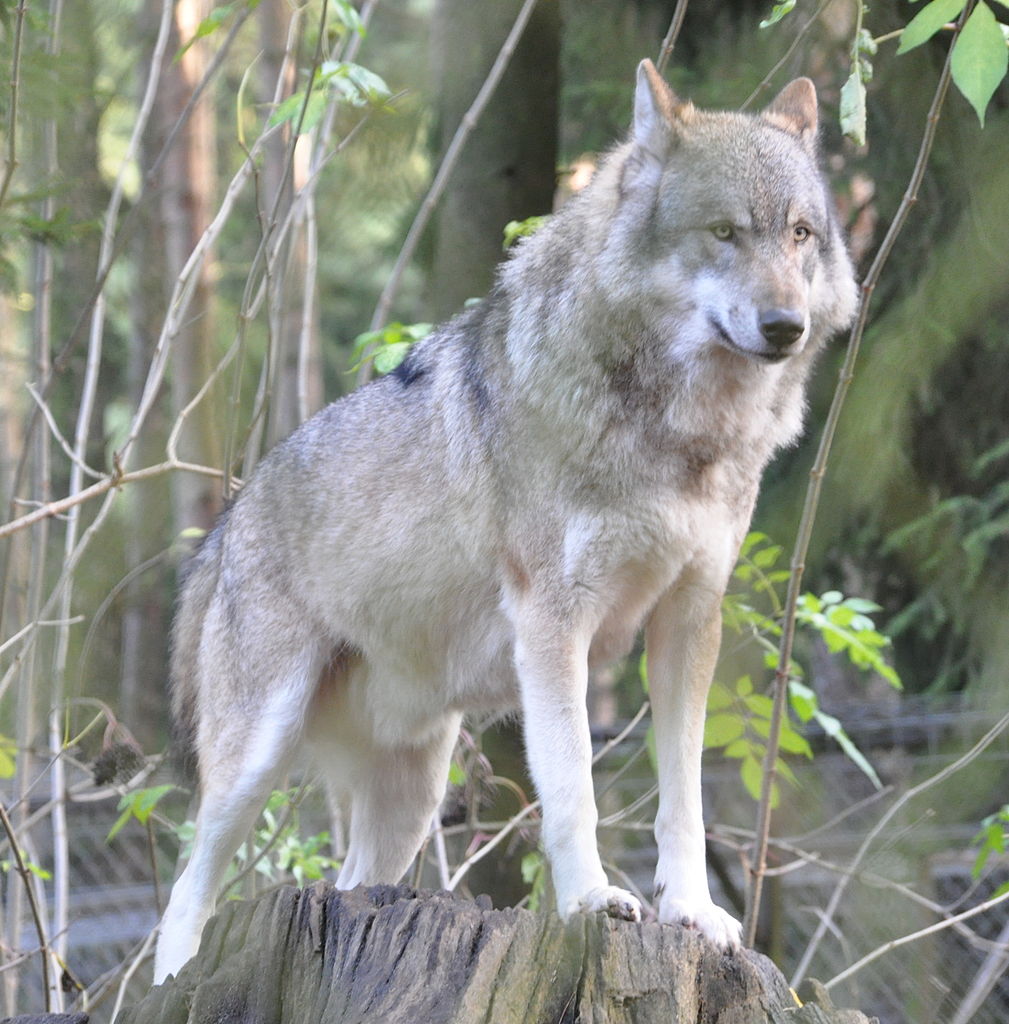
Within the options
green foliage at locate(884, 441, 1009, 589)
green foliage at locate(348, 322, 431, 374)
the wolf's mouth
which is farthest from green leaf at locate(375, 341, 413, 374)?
green foliage at locate(884, 441, 1009, 589)

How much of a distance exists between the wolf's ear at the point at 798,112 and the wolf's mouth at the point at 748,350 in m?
0.67

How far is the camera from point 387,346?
4.37m

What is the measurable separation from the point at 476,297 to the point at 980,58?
333cm

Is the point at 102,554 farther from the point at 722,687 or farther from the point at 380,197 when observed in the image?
the point at 722,687

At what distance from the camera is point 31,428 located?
4410 millimetres

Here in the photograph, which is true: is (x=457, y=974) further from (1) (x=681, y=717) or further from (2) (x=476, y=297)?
(2) (x=476, y=297)

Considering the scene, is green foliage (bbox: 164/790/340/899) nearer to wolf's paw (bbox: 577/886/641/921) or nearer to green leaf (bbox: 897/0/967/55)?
wolf's paw (bbox: 577/886/641/921)

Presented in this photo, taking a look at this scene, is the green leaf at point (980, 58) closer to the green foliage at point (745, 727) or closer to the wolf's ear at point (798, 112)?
the wolf's ear at point (798, 112)

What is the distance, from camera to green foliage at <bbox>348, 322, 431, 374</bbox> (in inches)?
169

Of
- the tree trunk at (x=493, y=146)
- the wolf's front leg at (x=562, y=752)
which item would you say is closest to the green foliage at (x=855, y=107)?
the wolf's front leg at (x=562, y=752)

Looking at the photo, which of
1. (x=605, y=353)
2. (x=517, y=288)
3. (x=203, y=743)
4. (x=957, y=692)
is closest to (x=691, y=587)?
(x=605, y=353)

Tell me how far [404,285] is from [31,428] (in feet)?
35.8

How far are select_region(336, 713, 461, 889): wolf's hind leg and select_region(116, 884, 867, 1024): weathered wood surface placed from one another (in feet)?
4.79

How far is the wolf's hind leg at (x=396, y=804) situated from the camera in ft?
13.3
